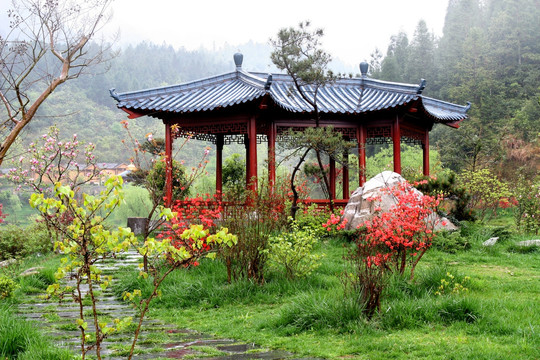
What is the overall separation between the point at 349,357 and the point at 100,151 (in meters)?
39.3

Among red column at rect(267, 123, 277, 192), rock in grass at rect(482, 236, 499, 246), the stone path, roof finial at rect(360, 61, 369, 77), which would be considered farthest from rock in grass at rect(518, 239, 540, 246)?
roof finial at rect(360, 61, 369, 77)

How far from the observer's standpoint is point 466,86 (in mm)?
28797

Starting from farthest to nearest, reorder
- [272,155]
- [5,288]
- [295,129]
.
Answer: [295,129]
[272,155]
[5,288]

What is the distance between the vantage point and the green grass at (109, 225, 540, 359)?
133 inches

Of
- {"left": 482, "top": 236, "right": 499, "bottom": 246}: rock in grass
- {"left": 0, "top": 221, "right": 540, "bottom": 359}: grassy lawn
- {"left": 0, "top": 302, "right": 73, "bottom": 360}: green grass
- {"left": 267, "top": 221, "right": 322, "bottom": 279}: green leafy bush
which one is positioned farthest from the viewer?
{"left": 482, "top": 236, "right": 499, "bottom": 246}: rock in grass

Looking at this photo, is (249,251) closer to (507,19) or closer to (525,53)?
(525,53)

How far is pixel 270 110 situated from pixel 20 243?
5492 mm

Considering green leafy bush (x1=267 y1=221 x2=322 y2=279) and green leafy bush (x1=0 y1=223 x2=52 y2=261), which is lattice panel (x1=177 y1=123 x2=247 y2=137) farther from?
green leafy bush (x1=267 y1=221 x2=322 y2=279)

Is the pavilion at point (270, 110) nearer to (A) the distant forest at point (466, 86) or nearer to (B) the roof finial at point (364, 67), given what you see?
(B) the roof finial at point (364, 67)

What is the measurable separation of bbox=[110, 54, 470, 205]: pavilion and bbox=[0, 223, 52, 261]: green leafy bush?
281 cm

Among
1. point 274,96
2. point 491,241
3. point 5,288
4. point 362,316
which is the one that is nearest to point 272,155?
point 274,96

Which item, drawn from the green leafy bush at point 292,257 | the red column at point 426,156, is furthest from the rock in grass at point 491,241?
the green leafy bush at point 292,257

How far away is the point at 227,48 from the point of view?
4232 inches

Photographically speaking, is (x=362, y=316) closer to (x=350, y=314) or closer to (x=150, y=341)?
(x=350, y=314)
